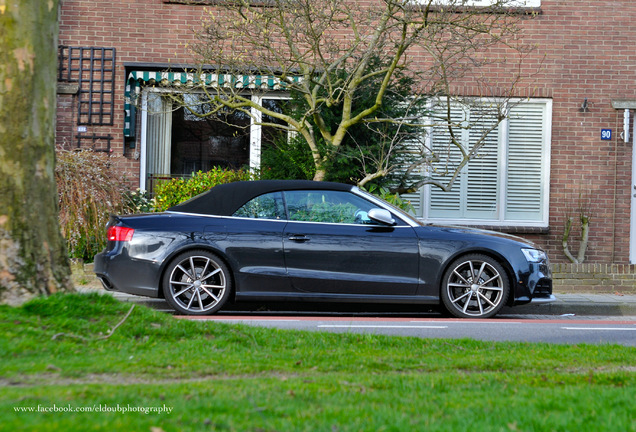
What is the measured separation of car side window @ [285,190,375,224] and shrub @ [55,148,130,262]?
427 cm

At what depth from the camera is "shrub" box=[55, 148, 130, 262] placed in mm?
11320

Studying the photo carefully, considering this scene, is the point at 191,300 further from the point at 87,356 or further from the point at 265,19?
the point at 265,19

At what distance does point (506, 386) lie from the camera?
14.6 ft

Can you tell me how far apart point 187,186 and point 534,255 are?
21.1 feet

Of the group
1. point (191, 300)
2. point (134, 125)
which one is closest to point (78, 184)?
point (134, 125)

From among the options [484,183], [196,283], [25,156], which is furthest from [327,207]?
[484,183]

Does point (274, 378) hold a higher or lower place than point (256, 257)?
lower

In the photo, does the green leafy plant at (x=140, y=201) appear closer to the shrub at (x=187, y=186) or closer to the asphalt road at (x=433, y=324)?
the shrub at (x=187, y=186)

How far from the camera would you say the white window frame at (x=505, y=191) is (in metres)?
14.2

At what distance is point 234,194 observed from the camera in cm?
844

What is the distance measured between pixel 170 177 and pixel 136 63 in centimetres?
213

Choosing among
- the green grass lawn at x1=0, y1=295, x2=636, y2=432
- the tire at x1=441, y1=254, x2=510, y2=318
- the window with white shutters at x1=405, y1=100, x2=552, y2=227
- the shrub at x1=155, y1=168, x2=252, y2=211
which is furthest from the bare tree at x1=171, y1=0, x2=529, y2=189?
the green grass lawn at x1=0, y1=295, x2=636, y2=432

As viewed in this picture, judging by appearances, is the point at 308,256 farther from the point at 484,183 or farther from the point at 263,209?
the point at 484,183

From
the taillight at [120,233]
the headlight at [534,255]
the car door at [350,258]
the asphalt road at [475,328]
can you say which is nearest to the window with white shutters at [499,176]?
the headlight at [534,255]
